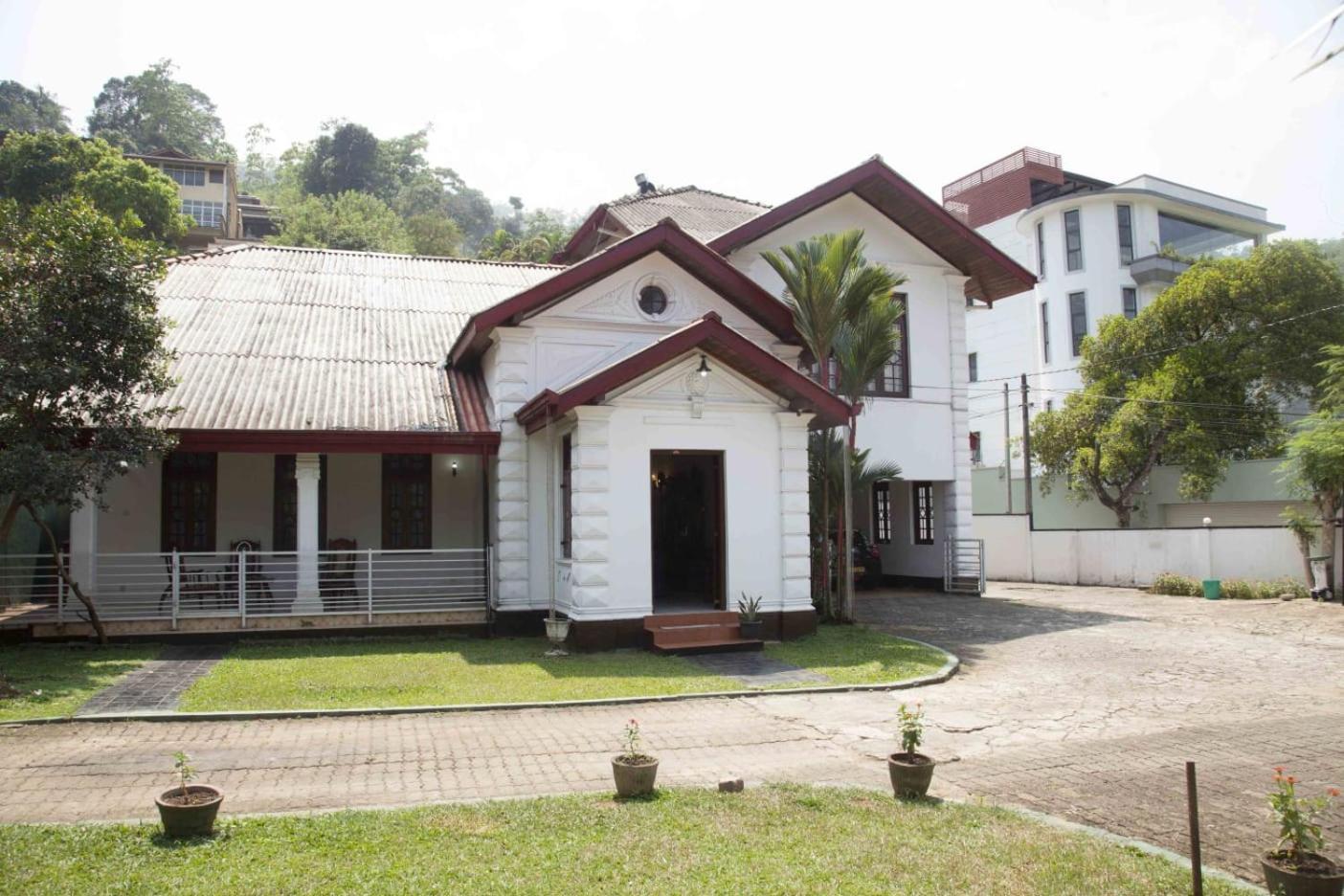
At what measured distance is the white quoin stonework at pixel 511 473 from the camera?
15.2 meters

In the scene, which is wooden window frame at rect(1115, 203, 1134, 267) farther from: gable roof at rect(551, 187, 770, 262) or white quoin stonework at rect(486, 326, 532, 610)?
white quoin stonework at rect(486, 326, 532, 610)

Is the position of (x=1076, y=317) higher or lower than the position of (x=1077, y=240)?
lower

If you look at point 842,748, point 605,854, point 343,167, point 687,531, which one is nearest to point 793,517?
point 687,531

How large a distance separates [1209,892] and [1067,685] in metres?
6.69

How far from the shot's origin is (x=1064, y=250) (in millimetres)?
38906

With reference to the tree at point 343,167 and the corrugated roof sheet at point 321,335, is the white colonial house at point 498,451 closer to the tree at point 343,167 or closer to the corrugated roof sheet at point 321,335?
the corrugated roof sheet at point 321,335

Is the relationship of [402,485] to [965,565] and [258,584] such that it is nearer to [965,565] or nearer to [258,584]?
[258,584]

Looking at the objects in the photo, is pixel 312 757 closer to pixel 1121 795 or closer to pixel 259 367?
pixel 1121 795

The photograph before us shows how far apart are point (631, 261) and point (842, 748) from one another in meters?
9.55

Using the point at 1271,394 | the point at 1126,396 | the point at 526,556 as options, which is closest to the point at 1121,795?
the point at 526,556

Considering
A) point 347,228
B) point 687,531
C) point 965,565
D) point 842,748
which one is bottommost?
point 842,748

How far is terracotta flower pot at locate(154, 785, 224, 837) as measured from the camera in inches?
227

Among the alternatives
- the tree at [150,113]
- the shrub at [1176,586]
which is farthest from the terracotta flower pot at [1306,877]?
the tree at [150,113]

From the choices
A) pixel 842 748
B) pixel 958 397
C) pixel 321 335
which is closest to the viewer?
pixel 842 748
